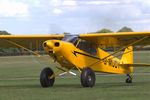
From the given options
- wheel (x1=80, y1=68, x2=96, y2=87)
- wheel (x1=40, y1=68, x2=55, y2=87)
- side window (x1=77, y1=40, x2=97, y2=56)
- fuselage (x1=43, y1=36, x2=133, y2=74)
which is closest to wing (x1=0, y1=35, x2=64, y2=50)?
side window (x1=77, y1=40, x2=97, y2=56)

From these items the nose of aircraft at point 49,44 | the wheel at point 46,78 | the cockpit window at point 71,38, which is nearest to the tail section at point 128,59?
the cockpit window at point 71,38

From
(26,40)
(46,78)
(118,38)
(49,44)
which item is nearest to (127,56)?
(118,38)

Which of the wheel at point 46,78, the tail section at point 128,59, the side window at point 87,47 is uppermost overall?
the side window at point 87,47

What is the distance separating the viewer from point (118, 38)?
2245cm

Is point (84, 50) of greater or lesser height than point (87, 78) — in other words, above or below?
above

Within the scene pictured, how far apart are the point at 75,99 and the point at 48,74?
21.1ft

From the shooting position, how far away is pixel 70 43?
20.7m

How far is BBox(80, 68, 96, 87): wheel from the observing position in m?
19.8

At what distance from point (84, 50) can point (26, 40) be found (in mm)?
3631

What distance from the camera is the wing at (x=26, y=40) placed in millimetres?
22953

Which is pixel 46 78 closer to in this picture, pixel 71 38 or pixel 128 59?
pixel 71 38

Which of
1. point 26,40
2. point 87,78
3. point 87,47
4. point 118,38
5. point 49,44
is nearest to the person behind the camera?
point 49,44

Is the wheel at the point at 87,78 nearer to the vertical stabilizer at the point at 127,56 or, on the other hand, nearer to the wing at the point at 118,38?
the wing at the point at 118,38

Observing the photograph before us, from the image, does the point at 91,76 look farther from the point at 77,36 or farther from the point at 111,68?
the point at 111,68
